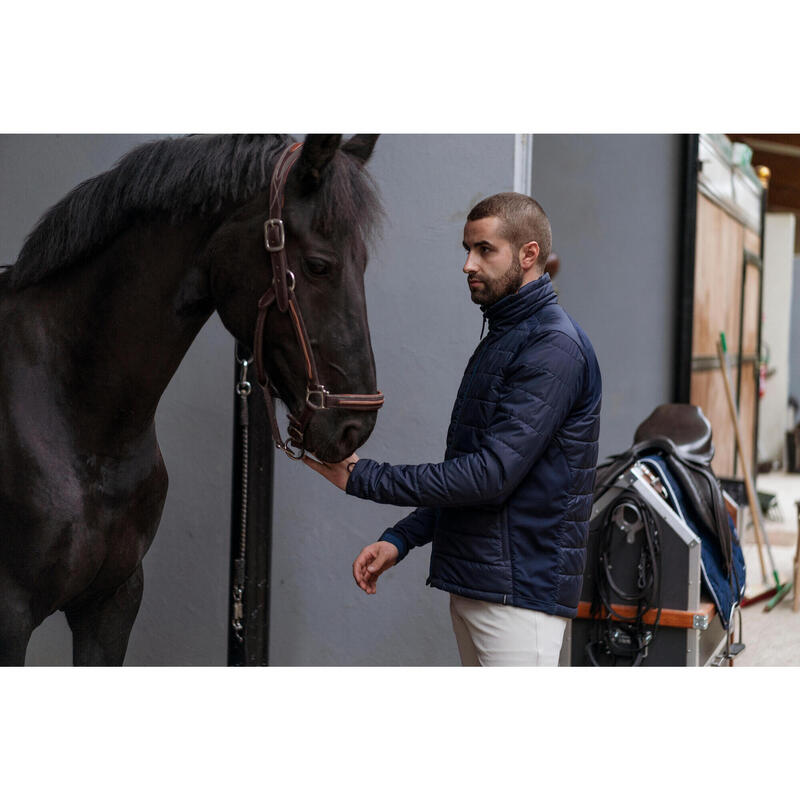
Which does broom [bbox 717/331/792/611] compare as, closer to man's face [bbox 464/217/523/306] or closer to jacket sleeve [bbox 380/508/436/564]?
jacket sleeve [bbox 380/508/436/564]

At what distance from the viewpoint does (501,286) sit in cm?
158

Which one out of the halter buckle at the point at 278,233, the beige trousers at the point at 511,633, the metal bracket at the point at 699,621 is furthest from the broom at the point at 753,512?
the halter buckle at the point at 278,233

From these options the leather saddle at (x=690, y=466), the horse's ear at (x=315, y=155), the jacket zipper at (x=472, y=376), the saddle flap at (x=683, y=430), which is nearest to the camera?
the horse's ear at (x=315, y=155)

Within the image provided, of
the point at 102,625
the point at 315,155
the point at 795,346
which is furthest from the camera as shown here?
the point at 795,346

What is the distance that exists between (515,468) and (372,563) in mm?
370

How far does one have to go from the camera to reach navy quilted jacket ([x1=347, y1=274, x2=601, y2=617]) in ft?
4.91

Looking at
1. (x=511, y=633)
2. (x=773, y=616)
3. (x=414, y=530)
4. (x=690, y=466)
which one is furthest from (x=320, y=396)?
(x=773, y=616)

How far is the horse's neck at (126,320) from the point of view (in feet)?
5.06

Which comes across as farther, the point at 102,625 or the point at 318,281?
the point at 102,625

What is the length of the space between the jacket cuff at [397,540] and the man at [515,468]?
0.11 metres

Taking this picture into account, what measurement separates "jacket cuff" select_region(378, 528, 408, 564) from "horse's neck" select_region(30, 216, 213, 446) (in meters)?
0.53

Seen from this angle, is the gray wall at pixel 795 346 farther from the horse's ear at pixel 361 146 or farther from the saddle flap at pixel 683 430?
the horse's ear at pixel 361 146

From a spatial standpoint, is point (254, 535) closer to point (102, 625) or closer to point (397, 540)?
point (102, 625)
